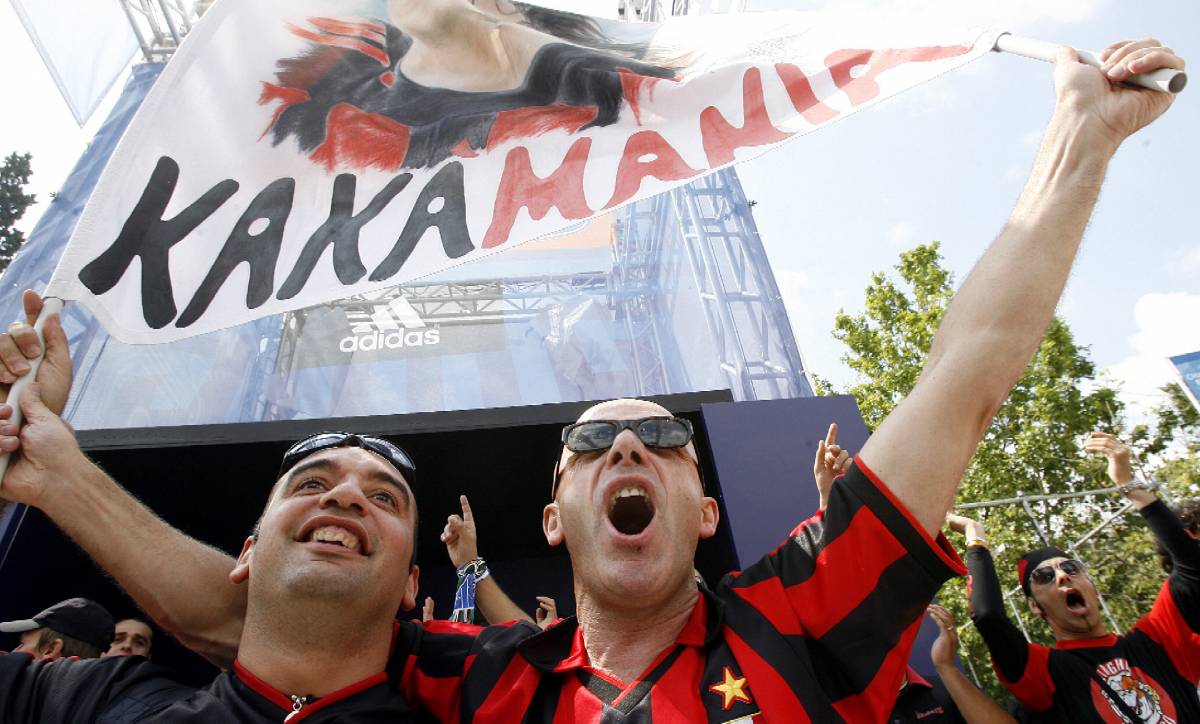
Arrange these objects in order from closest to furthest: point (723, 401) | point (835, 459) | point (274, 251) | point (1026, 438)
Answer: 1. point (835, 459)
2. point (274, 251)
3. point (723, 401)
4. point (1026, 438)

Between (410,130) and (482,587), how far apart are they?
82.1 inches

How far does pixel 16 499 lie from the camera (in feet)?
5.70

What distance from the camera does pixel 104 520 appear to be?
1850mm

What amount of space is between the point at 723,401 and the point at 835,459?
1.99 m

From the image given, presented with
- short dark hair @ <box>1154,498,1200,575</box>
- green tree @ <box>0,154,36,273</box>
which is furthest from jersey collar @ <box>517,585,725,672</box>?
green tree @ <box>0,154,36,273</box>

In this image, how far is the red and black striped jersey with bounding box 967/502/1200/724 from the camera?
294 cm

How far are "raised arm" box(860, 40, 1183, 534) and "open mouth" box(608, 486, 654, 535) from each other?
649 millimetres

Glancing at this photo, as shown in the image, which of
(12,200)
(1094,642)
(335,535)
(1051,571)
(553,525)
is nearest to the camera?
(335,535)

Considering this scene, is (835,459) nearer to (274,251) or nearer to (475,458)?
(274,251)

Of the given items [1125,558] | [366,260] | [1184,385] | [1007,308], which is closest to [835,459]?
[1007,308]

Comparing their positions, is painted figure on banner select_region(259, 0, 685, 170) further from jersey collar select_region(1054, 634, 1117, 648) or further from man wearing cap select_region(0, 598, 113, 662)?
jersey collar select_region(1054, 634, 1117, 648)

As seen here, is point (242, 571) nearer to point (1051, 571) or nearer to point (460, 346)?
point (1051, 571)

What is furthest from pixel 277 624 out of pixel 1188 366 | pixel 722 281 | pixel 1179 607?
pixel 1188 366

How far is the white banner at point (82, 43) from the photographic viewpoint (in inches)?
202
